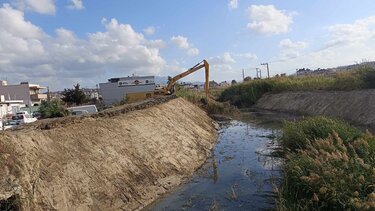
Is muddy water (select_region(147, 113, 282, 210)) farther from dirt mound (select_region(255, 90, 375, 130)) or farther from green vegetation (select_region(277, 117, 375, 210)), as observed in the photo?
dirt mound (select_region(255, 90, 375, 130))

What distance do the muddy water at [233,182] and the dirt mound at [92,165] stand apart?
68 centimetres

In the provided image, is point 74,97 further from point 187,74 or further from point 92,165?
point 92,165

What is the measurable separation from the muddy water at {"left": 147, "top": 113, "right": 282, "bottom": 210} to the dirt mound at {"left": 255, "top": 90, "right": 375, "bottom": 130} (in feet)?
27.7

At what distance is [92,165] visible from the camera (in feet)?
39.0

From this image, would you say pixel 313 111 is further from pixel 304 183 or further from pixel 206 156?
pixel 304 183

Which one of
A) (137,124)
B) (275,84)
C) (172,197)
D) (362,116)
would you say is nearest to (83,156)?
(172,197)

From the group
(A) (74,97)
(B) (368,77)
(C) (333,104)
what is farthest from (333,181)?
(A) (74,97)

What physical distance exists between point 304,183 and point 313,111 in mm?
26769

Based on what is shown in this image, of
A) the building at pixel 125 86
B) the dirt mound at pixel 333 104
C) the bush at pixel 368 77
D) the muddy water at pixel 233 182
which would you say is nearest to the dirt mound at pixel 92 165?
the muddy water at pixel 233 182

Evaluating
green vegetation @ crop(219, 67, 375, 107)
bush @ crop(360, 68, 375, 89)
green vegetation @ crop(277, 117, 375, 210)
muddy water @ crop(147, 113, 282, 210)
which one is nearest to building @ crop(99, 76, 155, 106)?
green vegetation @ crop(219, 67, 375, 107)

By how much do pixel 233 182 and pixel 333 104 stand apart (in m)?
21.4

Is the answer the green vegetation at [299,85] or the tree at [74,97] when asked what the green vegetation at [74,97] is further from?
the green vegetation at [299,85]

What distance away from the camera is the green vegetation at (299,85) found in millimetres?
31375

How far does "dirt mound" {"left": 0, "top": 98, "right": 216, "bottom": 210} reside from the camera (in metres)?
9.45
